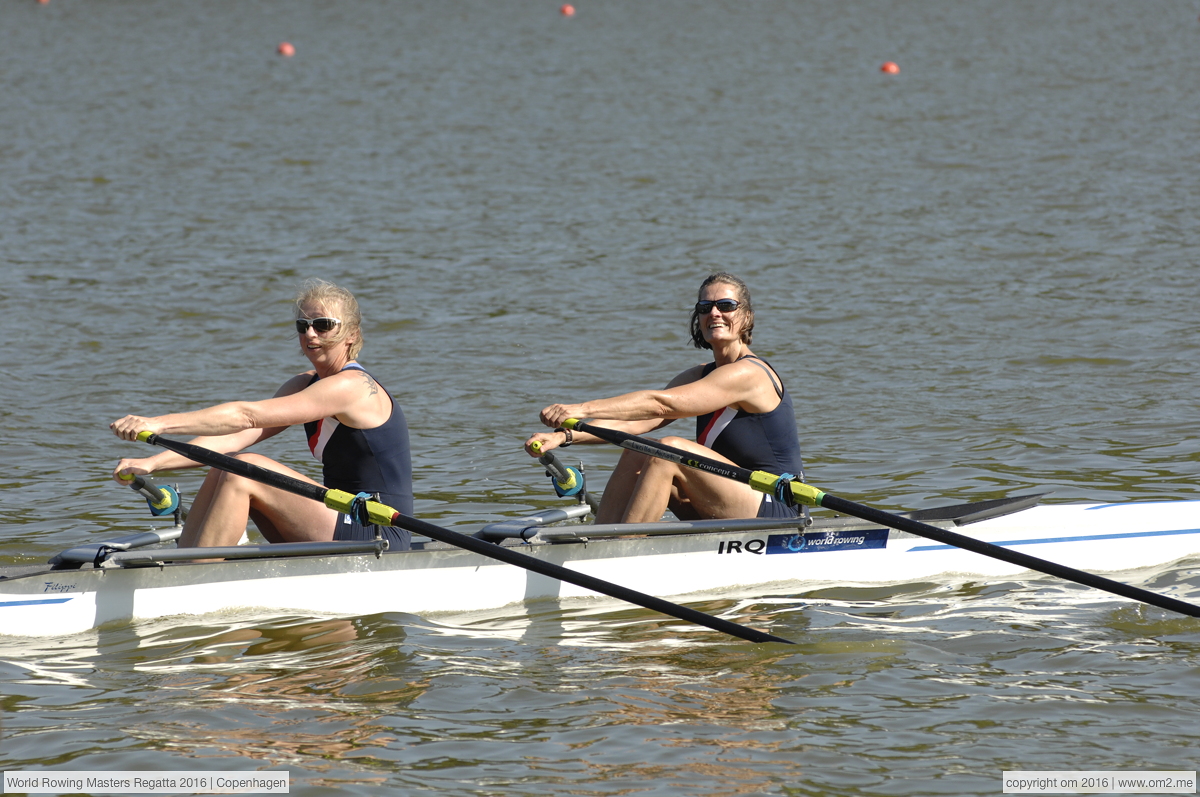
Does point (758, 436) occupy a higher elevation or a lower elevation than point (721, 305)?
lower

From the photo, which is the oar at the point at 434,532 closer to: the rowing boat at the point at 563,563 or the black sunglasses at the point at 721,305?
the rowing boat at the point at 563,563

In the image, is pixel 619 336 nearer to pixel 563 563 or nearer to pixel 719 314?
pixel 719 314

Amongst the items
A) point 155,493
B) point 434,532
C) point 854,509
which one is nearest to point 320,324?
point 434,532

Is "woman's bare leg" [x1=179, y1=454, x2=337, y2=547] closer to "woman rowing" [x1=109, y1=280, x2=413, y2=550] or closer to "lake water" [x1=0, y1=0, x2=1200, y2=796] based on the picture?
"woman rowing" [x1=109, y1=280, x2=413, y2=550]

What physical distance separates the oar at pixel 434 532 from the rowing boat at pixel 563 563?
0.29 metres

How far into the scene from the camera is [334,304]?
6.17m

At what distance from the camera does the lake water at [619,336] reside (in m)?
5.33

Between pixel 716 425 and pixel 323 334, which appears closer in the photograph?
pixel 323 334

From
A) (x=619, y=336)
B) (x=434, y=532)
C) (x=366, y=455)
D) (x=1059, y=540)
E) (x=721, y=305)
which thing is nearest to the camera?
(x=434, y=532)

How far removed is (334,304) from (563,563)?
A: 1543mm

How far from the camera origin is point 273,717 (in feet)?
17.7

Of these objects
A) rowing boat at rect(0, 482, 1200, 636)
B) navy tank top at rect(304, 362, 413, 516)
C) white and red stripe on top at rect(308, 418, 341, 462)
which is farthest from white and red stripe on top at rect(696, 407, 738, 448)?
white and red stripe on top at rect(308, 418, 341, 462)

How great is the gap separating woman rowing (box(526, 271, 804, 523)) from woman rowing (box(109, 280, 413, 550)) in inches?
→ 28.7

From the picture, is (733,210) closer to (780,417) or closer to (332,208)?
(332,208)
